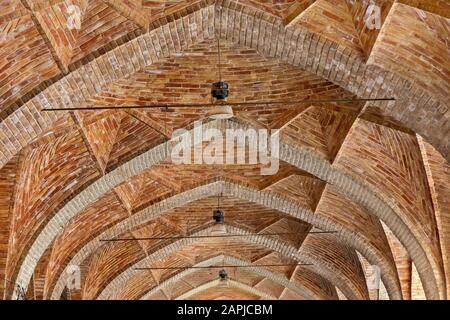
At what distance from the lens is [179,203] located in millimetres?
17500

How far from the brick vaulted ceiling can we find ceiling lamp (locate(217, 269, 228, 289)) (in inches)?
66.1

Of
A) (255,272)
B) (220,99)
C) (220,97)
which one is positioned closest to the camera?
(220,97)

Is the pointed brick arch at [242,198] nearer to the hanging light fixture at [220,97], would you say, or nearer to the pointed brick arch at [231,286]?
the hanging light fixture at [220,97]

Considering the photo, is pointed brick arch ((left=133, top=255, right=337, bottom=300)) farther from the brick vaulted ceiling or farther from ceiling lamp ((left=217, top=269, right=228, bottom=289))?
the brick vaulted ceiling

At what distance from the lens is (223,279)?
2567 cm

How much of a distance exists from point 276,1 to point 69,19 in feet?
8.36

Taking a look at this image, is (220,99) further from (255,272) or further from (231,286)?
(231,286)

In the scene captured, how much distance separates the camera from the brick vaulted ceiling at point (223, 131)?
1112cm

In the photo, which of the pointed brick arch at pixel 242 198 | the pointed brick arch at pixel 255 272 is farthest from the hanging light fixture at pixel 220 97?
the pointed brick arch at pixel 255 272

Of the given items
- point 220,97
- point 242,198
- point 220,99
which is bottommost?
point 220,97

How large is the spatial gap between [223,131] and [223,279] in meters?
11.3

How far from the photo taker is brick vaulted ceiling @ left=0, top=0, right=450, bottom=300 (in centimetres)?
1112

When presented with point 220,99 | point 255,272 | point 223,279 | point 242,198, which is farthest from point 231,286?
point 220,99
